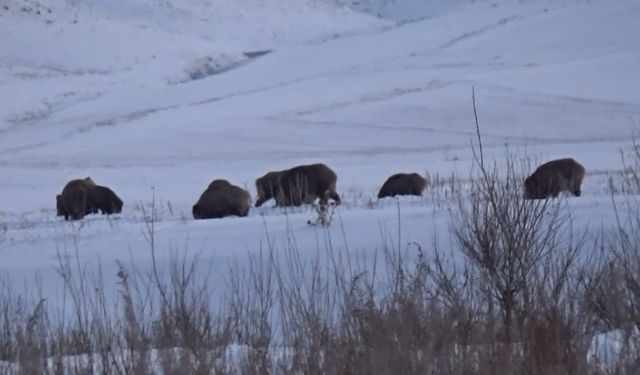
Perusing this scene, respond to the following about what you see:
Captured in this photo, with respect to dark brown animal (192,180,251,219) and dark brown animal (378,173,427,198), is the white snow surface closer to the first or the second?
dark brown animal (192,180,251,219)

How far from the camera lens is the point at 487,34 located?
6234 cm

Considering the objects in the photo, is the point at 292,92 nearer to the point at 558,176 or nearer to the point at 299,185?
the point at 299,185

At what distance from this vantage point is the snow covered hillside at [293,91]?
3666 cm

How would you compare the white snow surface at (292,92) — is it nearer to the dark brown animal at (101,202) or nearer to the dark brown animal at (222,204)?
the dark brown animal at (222,204)

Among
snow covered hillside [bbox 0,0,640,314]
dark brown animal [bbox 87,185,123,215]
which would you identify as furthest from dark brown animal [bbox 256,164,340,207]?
dark brown animal [bbox 87,185,123,215]

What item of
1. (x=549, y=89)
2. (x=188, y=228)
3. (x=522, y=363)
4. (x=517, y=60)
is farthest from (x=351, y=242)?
(x=517, y=60)

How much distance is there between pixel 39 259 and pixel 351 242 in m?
3.55

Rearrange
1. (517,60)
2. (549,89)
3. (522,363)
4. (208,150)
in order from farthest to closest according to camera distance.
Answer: (517,60) < (549,89) < (208,150) < (522,363)

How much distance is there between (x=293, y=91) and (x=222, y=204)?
36.4 m

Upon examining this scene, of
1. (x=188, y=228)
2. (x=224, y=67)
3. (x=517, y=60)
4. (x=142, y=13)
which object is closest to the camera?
(x=188, y=228)

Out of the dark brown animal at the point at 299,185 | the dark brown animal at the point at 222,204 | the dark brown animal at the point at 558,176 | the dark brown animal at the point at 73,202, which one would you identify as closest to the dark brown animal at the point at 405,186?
the dark brown animal at the point at 299,185

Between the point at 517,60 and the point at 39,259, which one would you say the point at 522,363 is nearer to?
the point at 39,259

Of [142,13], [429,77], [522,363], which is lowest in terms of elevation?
[522,363]

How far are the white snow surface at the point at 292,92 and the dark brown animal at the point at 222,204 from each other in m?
1.06
